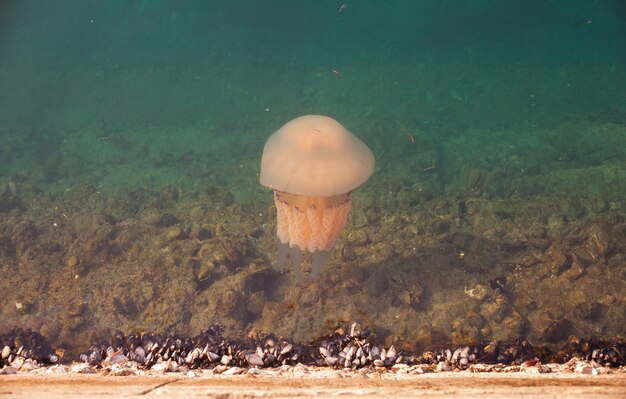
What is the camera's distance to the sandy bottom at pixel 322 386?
1.79 metres

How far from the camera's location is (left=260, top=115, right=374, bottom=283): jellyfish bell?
3338 mm

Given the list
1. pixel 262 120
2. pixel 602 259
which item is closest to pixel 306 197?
pixel 602 259

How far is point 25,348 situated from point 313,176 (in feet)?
7.40

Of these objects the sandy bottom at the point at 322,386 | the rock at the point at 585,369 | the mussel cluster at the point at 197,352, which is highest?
the mussel cluster at the point at 197,352

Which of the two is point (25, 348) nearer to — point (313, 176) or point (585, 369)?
point (313, 176)

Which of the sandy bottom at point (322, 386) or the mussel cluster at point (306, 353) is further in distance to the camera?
the mussel cluster at point (306, 353)

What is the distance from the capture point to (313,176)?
332 centimetres

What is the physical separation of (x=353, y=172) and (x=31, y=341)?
2613mm

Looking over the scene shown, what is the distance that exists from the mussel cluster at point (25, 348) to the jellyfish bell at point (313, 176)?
189cm

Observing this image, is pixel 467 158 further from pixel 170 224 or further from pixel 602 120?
pixel 170 224

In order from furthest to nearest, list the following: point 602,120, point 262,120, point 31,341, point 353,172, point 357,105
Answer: point 357,105 < point 262,120 < point 602,120 < point 353,172 < point 31,341

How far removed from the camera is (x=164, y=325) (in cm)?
345

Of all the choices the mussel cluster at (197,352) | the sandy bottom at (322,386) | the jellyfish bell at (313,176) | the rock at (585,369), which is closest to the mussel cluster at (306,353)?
the mussel cluster at (197,352)

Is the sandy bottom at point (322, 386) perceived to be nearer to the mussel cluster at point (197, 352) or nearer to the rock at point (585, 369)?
the rock at point (585, 369)
